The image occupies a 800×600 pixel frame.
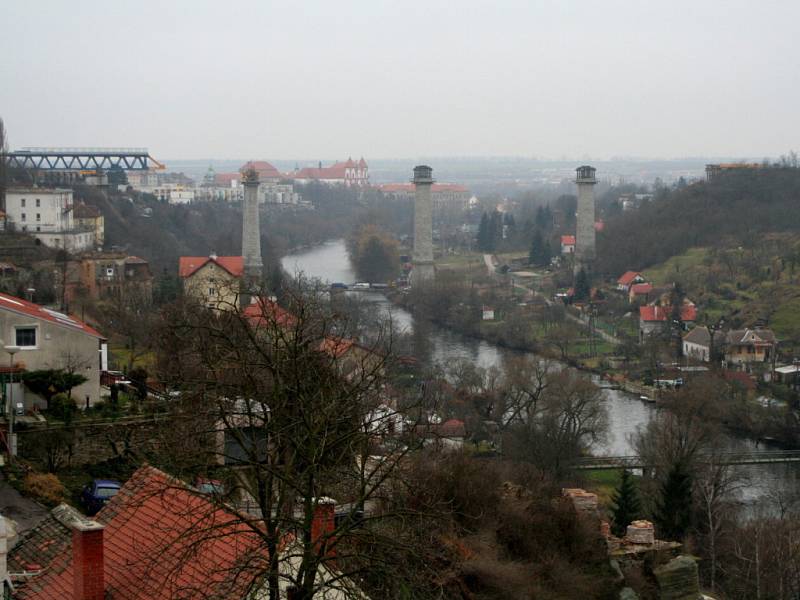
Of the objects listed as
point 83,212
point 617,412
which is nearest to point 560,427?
point 617,412

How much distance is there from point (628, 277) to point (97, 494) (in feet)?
91.7

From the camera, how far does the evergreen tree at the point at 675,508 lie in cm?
1042

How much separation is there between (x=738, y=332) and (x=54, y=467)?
18725 mm

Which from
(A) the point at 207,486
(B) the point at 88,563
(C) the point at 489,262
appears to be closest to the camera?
(B) the point at 88,563

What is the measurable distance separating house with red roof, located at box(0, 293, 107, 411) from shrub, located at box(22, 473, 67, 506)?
5.00ft

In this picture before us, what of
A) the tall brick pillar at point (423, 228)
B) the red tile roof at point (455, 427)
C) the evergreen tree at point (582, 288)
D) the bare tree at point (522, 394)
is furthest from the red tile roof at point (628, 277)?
the red tile roof at point (455, 427)

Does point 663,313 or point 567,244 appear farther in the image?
point 567,244

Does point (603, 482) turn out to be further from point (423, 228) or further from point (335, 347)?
point (423, 228)

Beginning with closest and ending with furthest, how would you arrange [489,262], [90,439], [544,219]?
[90,439], [489,262], [544,219]

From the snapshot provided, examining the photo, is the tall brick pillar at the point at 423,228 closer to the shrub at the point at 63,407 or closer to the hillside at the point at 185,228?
the hillside at the point at 185,228

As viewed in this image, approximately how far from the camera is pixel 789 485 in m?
14.4

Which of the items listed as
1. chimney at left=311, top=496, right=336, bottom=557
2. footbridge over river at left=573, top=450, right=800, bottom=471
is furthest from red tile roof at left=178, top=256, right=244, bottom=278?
chimney at left=311, top=496, right=336, bottom=557

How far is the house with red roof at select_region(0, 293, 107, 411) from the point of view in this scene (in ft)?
25.6

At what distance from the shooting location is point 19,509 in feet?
19.2
